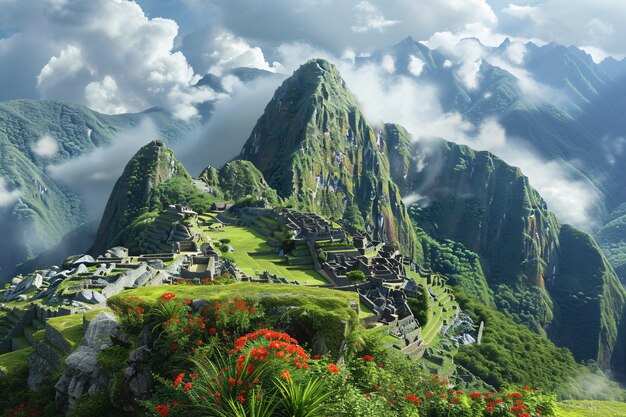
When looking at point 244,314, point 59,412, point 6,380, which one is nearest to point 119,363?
point 59,412

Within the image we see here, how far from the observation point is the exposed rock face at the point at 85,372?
11515mm

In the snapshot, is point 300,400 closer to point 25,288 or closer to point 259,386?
point 259,386

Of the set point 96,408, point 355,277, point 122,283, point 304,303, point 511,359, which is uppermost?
point 355,277

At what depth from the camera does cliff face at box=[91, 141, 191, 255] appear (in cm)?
14850

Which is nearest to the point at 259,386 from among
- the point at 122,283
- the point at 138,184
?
the point at 122,283

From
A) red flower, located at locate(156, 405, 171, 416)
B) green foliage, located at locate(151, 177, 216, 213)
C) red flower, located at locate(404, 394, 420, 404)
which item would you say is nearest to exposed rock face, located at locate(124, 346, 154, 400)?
red flower, located at locate(156, 405, 171, 416)

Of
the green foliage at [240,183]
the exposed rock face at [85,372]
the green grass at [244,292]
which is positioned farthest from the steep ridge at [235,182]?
the exposed rock face at [85,372]

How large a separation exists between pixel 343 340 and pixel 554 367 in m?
84.4

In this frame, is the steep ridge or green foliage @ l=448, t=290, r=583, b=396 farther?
the steep ridge

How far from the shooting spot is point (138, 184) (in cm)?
15750

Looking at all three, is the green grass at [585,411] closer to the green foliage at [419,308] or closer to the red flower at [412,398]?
Result: the red flower at [412,398]

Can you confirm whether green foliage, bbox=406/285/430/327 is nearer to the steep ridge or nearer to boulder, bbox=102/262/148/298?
boulder, bbox=102/262/148/298

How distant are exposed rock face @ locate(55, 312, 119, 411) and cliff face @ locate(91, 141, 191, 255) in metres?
138

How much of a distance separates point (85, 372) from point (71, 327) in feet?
16.3
